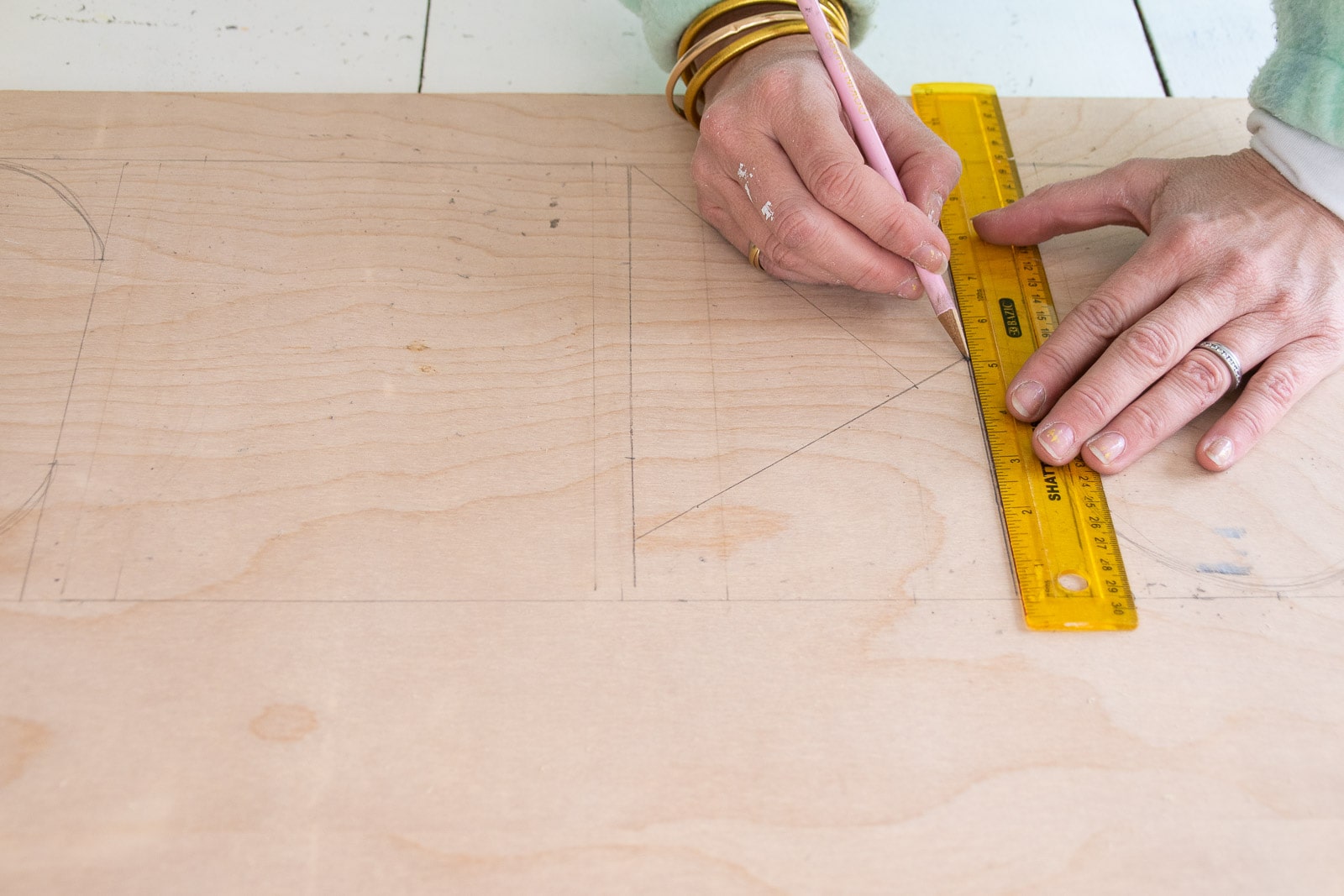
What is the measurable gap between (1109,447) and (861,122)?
48cm

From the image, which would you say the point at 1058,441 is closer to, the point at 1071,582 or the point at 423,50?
the point at 1071,582

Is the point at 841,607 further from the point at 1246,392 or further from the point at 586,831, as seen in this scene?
the point at 1246,392

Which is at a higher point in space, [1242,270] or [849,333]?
[1242,270]

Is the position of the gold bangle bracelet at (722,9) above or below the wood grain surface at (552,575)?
above

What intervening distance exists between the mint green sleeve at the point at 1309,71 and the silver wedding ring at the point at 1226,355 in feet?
0.91

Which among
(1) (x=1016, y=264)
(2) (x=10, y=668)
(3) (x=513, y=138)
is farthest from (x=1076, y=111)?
(2) (x=10, y=668)

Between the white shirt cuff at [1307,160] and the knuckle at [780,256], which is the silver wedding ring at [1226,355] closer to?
the white shirt cuff at [1307,160]

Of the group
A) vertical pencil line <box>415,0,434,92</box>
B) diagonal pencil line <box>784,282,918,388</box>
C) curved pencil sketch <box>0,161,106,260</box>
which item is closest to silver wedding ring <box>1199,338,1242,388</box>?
diagonal pencil line <box>784,282,918,388</box>

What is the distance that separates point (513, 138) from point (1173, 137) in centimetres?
98

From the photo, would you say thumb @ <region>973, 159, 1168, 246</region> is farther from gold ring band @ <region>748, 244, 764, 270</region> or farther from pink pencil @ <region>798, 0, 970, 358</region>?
gold ring band @ <region>748, 244, 764, 270</region>

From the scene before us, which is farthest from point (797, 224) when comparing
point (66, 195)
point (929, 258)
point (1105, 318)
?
point (66, 195)

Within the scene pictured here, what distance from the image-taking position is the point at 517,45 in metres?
1.58

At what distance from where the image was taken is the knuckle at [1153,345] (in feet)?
3.51

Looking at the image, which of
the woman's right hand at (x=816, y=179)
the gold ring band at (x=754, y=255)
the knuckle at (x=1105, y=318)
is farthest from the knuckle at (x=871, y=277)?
the knuckle at (x=1105, y=318)
